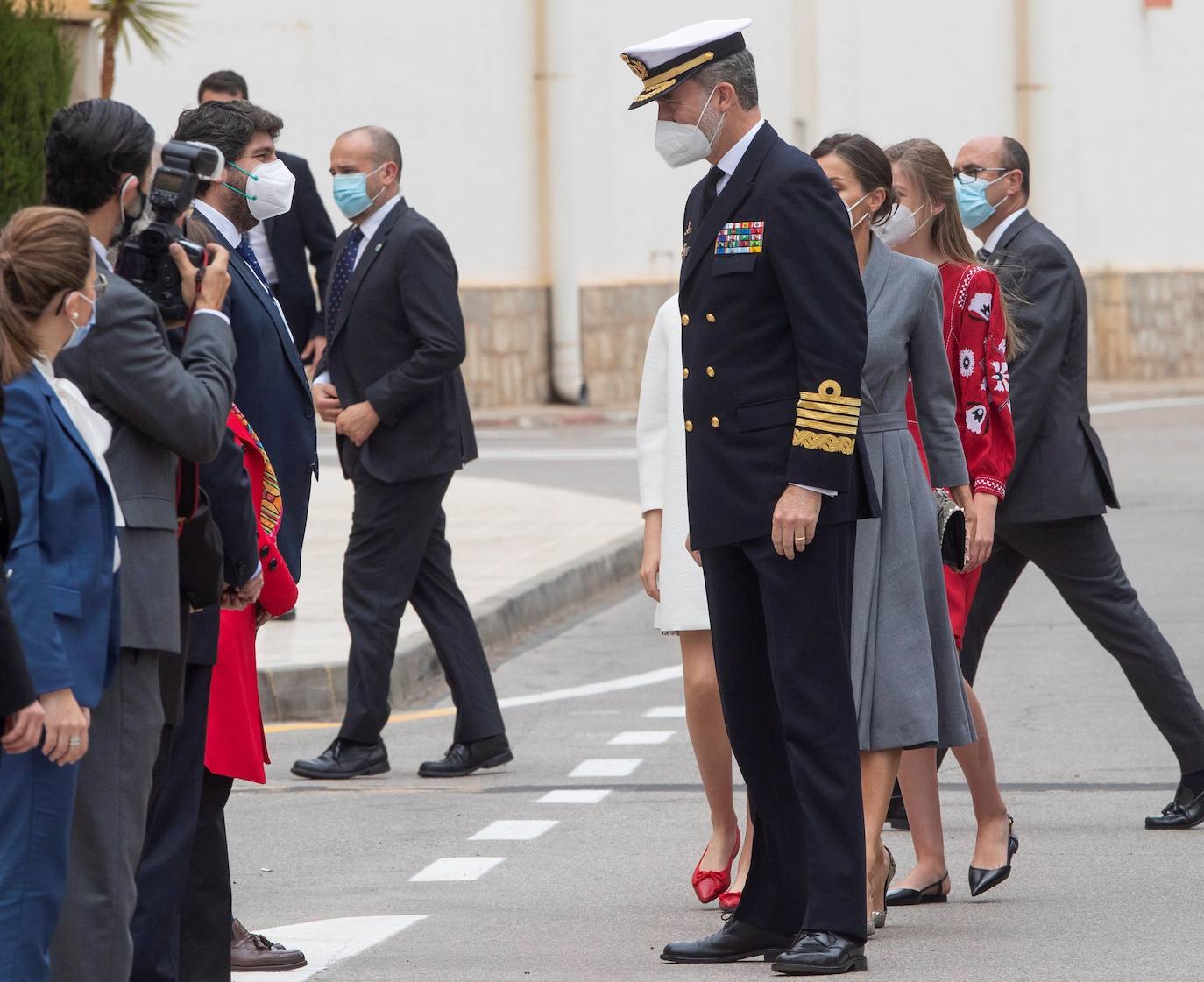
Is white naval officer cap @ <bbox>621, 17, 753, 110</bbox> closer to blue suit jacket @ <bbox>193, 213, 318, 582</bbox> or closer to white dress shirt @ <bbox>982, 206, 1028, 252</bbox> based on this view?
blue suit jacket @ <bbox>193, 213, 318, 582</bbox>

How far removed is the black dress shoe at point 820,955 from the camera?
4887 millimetres

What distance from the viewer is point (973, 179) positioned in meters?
6.77

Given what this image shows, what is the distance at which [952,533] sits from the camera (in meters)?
5.55

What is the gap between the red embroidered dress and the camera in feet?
19.3

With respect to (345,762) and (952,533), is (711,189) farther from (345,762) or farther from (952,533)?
(345,762)

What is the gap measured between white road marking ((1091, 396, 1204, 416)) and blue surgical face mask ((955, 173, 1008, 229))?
55.0 ft

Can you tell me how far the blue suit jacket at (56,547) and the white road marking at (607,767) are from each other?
12.3 feet

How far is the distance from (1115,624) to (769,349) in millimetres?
2093

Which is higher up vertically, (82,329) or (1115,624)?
(82,329)

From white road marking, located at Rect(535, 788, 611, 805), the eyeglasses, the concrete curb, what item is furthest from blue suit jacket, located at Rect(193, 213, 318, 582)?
the concrete curb

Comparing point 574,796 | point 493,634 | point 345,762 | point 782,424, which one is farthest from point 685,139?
point 493,634

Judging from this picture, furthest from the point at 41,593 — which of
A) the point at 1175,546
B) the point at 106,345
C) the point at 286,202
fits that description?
the point at 1175,546

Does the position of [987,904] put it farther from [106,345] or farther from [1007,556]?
[106,345]

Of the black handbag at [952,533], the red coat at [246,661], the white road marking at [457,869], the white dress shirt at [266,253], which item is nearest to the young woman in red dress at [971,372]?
the black handbag at [952,533]
